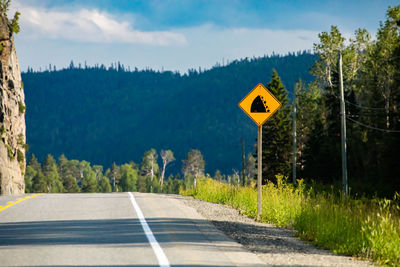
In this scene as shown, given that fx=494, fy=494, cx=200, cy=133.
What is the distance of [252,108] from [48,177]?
14389 cm

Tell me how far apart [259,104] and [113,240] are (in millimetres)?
6877

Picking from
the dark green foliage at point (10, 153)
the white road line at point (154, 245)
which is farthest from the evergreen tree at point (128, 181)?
the white road line at point (154, 245)

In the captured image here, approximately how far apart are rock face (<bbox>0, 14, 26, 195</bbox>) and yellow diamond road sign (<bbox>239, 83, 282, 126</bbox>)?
86.3 feet

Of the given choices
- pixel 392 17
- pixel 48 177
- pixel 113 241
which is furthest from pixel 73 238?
pixel 48 177

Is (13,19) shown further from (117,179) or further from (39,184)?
(117,179)

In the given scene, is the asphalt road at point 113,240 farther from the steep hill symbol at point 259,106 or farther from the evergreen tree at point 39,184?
the evergreen tree at point 39,184

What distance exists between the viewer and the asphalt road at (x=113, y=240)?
7.16 metres

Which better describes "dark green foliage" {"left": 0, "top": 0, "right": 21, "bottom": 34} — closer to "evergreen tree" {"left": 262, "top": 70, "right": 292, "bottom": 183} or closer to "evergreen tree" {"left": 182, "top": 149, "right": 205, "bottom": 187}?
"evergreen tree" {"left": 262, "top": 70, "right": 292, "bottom": 183}

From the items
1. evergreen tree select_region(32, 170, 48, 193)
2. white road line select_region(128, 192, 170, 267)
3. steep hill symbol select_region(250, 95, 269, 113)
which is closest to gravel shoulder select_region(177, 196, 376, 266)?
white road line select_region(128, 192, 170, 267)

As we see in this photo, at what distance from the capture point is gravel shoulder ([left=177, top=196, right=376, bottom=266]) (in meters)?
7.65

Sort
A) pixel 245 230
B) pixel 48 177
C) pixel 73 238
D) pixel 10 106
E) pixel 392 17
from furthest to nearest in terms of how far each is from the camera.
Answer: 1. pixel 48 177
2. pixel 392 17
3. pixel 10 106
4. pixel 245 230
5. pixel 73 238

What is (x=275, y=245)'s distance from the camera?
9055 millimetres

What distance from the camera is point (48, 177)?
149375 millimetres

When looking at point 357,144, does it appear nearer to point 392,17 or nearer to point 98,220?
point 392,17
